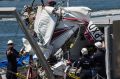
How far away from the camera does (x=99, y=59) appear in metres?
14.8

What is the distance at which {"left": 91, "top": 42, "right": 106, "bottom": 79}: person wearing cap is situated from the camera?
14719 millimetres

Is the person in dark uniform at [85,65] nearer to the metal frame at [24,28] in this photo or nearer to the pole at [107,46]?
the pole at [107,46]

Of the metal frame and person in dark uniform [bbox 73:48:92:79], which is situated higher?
the metal frame

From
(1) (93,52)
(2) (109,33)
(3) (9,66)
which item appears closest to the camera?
(2) (109,33)

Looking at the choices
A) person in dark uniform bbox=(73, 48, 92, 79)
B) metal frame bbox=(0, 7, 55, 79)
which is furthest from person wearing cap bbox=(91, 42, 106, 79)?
metal frame bbox=(0, 7, 55, 79)

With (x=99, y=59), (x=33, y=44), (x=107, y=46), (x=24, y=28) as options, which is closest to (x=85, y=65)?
(x=99, y=59)

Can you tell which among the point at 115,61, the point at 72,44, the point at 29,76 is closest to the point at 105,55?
the point at 115,61

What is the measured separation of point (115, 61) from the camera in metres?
14.6

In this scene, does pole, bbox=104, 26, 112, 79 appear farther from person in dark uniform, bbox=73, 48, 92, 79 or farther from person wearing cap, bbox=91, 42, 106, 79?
person in dark uniform, bbox=73, 48, 92, 79

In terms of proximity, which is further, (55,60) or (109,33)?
(55,60)

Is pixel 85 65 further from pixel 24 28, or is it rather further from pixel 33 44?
pixel 24 28

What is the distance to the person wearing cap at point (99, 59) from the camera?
14719mm

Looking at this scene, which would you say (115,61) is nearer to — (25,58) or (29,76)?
(29,76)

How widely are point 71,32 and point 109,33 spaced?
1.66 m
